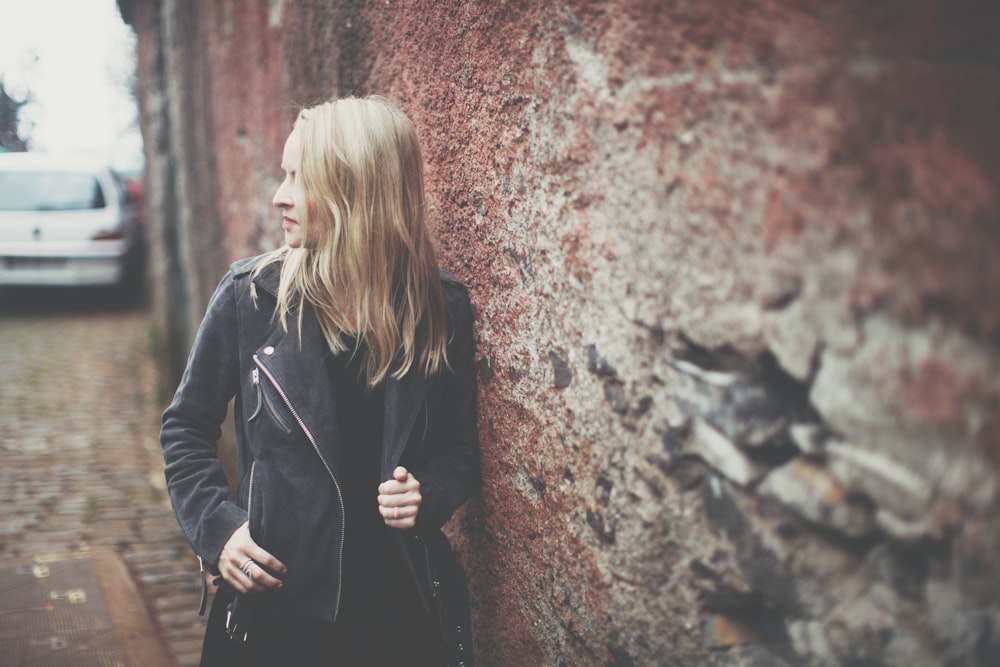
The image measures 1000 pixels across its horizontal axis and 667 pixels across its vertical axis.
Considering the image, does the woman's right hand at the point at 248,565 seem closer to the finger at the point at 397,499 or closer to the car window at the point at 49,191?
the finger at the point at 397,499

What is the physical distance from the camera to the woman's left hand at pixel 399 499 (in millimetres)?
1561

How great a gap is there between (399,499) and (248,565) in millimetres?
302

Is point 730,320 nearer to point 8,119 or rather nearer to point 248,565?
point 248,565

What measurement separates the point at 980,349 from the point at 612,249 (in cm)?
59

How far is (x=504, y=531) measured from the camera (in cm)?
177

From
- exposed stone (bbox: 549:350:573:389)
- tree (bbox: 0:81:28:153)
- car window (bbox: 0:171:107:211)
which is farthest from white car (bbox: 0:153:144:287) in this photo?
exposed stone (bbox: 549:350:573:389)

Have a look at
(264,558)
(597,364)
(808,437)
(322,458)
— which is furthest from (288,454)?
(808,437)

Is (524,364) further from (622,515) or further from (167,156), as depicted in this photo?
(167,156)

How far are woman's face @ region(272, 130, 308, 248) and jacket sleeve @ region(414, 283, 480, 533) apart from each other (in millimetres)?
343

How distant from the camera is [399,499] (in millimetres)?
1566

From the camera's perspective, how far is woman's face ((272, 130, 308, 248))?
1616mm

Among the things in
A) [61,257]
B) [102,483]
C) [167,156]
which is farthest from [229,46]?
[61,257]

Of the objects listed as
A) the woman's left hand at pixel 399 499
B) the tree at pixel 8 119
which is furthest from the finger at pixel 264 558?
the tree at pixel 8 119

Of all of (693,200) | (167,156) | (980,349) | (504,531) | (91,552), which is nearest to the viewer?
(980,349)
